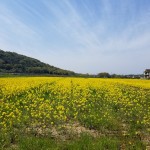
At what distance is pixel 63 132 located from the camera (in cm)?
1098

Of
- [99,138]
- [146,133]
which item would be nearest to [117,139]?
[99,138]

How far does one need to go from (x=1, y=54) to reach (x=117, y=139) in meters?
138

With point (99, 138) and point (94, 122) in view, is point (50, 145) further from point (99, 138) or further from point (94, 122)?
point (94, 122)

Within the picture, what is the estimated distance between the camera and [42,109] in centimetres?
1382

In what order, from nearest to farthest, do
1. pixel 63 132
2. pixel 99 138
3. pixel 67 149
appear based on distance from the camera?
pixel 67 149 → pixel 99 138 → pixel 63 132

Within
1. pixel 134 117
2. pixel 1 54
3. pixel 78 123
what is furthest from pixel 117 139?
pixel 1 54

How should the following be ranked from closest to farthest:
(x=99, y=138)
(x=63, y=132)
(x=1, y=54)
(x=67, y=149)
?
(x=67, y=149), (x=99, y=138), (x=63, y=132), (x=1, y=54)

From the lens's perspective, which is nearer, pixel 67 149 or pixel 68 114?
pixel 67 149

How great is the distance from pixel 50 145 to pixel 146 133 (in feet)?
12.6

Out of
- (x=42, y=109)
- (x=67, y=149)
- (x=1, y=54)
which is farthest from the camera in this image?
(x=1, y=54)

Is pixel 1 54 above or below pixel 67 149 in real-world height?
above

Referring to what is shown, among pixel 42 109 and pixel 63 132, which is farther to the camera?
pixel 42 109

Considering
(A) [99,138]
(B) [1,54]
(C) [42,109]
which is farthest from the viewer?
(B) [1,54]

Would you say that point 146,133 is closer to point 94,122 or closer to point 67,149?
point 94,122
